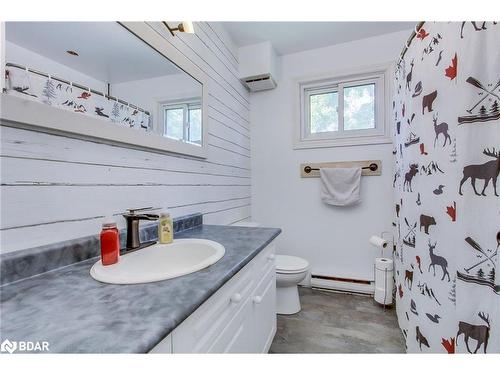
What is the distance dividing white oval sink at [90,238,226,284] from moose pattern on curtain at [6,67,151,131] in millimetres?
555

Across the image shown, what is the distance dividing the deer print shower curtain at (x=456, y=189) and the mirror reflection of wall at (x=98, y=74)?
1.31 m

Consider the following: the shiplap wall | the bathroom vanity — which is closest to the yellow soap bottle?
the shiplap wall

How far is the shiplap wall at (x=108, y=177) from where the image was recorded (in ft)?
2.33

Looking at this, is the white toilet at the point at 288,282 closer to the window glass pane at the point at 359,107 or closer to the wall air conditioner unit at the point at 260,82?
the window glass pane at the point at 359,107

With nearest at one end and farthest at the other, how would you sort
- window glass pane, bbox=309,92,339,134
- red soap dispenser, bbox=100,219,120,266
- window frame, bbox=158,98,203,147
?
red soap dispenser, bbox=100,219,120,266, window frame, bbox=158,98,203,147, window glass pane, bbox=309,92,339,134

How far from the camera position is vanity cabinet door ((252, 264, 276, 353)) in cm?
118

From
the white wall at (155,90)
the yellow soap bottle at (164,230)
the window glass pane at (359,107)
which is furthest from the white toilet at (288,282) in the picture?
the window glass pane at (359,107)

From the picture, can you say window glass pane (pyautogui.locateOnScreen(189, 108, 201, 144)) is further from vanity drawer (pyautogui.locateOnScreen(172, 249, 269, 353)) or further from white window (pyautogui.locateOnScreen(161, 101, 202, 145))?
vanity drawer (pyautogui.locateOnScreen(172, 249, 269, 353))

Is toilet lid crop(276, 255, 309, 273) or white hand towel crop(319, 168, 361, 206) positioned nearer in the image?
toilet lid crop(276, 255, 309, 273)

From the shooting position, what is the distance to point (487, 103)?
86cm

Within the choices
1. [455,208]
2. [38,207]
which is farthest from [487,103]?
[38,207]

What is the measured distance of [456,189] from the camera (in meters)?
0.96

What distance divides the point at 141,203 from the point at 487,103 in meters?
1.46
